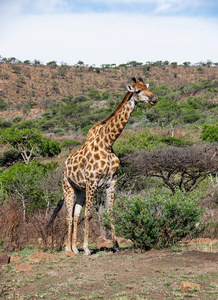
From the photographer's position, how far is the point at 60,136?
161 feet

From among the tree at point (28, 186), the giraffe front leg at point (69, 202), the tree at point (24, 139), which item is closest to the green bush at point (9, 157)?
the tree at point (24, 139)

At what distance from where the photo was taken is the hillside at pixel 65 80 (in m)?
78.2

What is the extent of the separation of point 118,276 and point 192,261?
1.31 m

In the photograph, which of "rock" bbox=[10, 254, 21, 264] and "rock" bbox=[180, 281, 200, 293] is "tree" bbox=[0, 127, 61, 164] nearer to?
"rock" bbox=[10, 254, 21, 264]

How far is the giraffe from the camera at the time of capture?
26.2 ft

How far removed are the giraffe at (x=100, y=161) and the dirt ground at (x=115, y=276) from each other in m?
1.11

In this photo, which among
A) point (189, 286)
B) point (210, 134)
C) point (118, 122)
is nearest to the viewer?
point (189, 286)

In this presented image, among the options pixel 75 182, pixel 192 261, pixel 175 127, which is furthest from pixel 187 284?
pixel 175 127

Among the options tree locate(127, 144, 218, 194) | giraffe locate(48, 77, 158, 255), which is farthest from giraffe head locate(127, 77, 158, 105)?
tree locate(127, 144, 218, 194)

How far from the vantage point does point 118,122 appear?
325 inches

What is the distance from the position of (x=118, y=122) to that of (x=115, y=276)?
3.44 meters

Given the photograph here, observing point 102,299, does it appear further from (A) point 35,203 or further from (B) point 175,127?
(B) point 175,127

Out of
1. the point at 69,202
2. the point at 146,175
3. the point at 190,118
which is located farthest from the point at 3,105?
the point at 69,202

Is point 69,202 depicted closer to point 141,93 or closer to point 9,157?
point 141,93
